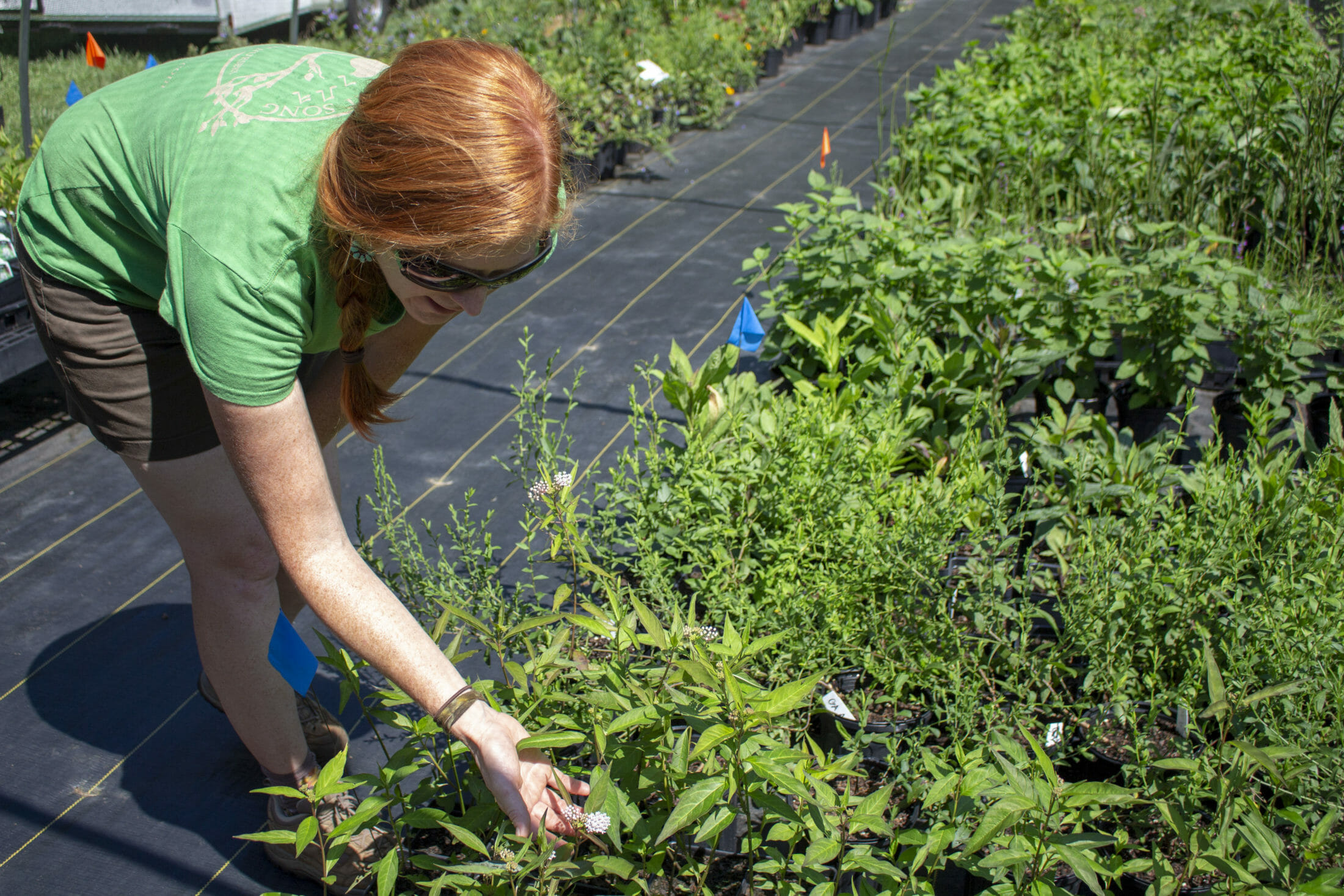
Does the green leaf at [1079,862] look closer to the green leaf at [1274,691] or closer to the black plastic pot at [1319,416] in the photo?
the green leaf at [1274,691]

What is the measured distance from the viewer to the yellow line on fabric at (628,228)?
295 centimetres

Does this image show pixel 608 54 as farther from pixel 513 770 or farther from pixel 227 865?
pixel 513 770

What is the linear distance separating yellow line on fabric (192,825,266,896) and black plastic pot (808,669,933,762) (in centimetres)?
97

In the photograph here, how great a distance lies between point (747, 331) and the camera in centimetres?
210

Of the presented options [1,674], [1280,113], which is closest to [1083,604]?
[1,674]

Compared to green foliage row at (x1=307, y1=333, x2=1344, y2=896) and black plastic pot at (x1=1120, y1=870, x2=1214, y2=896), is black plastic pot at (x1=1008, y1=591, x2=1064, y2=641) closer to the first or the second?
green foliage row at (x1=307, y1=333, x2=1344, y2=896)

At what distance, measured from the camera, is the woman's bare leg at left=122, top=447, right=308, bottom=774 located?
133cm

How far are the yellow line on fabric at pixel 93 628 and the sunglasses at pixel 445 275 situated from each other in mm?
1479

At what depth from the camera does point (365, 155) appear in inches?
38.7

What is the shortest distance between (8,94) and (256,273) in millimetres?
4501

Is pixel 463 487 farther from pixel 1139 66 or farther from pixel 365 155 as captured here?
pixel 1139 66

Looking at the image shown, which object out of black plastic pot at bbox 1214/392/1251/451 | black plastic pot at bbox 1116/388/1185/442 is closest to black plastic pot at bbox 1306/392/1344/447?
black plastic pot at bbox 1214/392/1251/451

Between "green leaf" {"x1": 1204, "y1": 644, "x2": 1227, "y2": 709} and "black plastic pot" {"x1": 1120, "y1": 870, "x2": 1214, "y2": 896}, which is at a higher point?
"green leaf" {"x1": 1204, "y1": 644, "x2": 1227, "y2": 709}

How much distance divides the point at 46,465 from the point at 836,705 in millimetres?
2217
